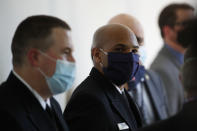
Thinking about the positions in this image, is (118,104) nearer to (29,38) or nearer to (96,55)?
(96,55)

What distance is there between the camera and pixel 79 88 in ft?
11.4

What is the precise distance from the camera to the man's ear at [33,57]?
309 cm

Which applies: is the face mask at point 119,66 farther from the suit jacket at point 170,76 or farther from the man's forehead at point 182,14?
the man's forehead at point 182,14

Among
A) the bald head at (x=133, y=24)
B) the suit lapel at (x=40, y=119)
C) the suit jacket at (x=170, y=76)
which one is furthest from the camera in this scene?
the suit jacket at (x=170, y=76)

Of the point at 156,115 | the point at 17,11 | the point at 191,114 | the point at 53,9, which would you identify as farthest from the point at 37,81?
the point at 156,115

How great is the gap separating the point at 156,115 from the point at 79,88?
5.89 ft

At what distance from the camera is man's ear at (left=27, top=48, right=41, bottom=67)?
309 centimetres

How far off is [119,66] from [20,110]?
94 centimetres

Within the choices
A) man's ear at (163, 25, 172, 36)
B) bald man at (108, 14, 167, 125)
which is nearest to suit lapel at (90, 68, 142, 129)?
bald man at (108, 14, 167, 125)

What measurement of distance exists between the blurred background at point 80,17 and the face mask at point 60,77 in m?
1.11

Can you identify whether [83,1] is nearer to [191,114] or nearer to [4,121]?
[4,121]

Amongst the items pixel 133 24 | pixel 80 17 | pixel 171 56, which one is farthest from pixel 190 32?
pixel 171 56

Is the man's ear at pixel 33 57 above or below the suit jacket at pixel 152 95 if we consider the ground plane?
above

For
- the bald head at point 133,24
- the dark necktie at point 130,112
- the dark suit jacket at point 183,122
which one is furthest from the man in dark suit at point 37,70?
the bald head at point 133,24
